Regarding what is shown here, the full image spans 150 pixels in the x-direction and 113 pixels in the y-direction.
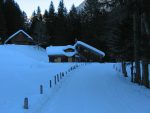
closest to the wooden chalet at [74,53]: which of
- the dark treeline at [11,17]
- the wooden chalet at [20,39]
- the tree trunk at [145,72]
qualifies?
the wooden chalet at [20,39]

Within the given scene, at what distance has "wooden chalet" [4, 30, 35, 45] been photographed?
326ft

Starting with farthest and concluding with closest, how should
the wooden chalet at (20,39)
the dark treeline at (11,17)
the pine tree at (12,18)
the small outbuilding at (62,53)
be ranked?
the pine tree at (12,18) < the dark treeline at (11,17) < the wooden chalet at (20,39) < the small outbuilding at (62,53)

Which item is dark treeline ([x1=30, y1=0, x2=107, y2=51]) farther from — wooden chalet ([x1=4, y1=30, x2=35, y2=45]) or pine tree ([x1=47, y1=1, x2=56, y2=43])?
wooden chalet ([x1=4, y1=30, x2=35, y2=45])

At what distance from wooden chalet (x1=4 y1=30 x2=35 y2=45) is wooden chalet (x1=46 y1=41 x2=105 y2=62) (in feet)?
24.9

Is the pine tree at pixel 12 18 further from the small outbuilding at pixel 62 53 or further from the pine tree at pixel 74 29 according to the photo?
the small outbuilding at pixel 62 53

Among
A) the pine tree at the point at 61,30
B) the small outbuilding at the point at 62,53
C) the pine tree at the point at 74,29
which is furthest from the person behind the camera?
the pine tree at the point at 74,29

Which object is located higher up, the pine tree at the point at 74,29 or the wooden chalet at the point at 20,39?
the pine tree at the point at 74,29

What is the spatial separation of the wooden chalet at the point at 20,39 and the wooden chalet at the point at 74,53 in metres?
7.60

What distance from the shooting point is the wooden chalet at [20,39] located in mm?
99444

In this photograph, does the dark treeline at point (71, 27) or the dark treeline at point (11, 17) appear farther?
the dark treeline at point (11, 17)

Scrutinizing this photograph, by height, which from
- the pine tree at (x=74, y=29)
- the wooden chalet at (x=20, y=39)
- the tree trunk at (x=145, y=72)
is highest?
the pine tree at (x=74, y=29)

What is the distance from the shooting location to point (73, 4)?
12544 centimetres

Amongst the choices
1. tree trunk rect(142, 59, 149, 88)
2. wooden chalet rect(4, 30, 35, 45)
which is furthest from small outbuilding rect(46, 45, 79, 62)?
tree trunk rect(142, 59, 149, 88)

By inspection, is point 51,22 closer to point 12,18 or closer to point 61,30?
point 61,30
